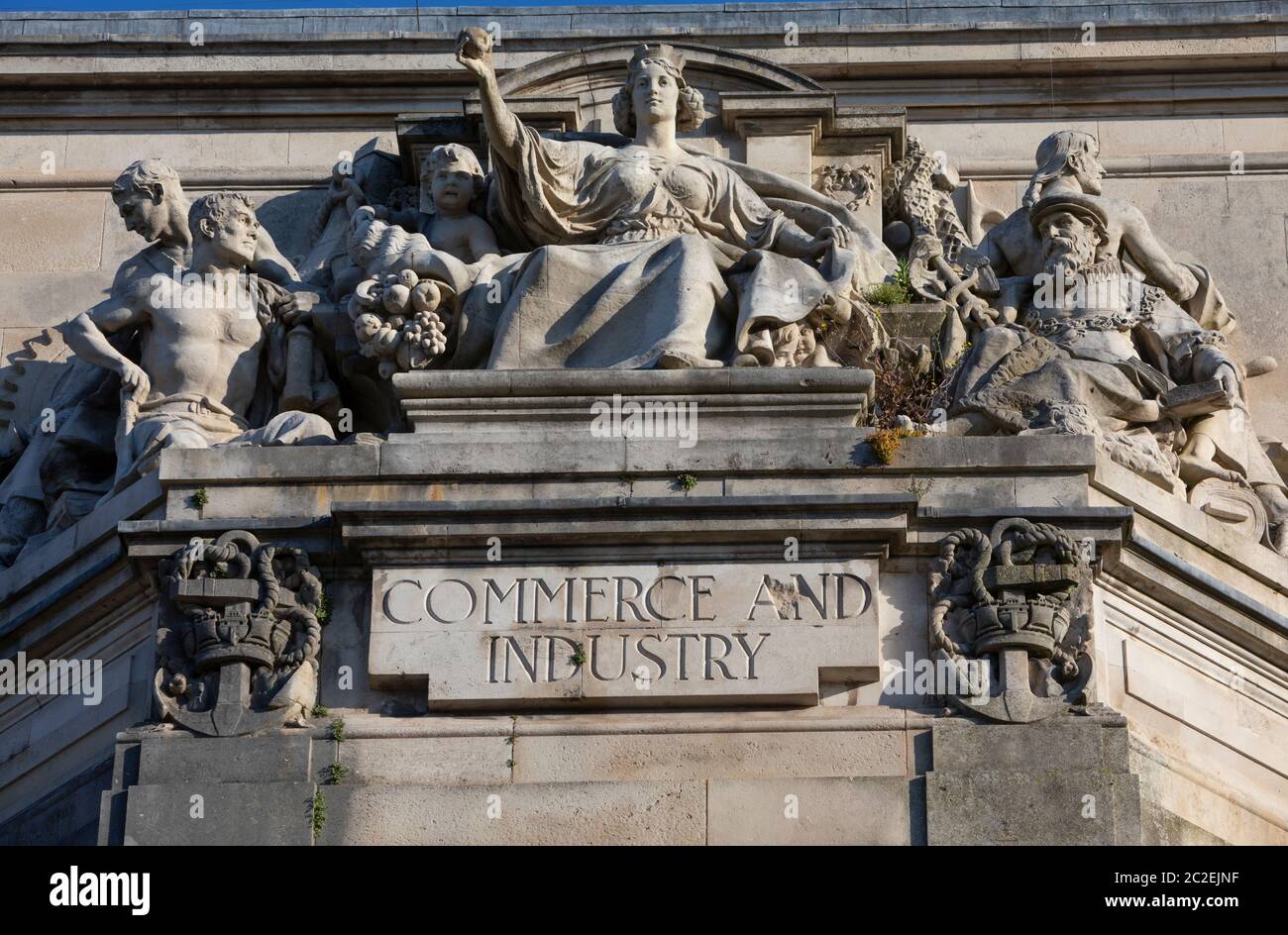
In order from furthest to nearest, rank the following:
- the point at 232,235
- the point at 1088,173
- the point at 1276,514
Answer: the point at 1088,173 < the point at 232,235 < the point at 1276,514

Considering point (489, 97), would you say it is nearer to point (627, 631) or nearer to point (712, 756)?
point (627, 631)

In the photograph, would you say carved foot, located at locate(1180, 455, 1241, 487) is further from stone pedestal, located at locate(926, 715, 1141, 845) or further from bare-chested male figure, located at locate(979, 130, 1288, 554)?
stone pedestal, located at locate(926, 715, 1141, 845)

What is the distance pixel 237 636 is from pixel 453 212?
417 cm

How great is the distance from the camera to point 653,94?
20.3m

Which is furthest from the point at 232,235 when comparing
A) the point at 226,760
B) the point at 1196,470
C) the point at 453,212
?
the point at 1196,470

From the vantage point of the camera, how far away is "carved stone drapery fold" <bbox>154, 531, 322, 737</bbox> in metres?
16.8

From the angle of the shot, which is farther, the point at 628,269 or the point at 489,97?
the point at 489,97

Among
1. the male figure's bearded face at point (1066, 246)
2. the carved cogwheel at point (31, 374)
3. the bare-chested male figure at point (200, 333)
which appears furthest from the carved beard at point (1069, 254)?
the carved cogwheel at point (31, 374)

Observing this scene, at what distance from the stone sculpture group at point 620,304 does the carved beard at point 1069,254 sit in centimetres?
2

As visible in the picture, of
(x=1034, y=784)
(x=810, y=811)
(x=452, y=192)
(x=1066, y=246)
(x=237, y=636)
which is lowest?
(x=810, y=811)

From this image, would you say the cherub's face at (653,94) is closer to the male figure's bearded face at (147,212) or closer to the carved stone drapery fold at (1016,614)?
the male figure's bearded face at (147,212)

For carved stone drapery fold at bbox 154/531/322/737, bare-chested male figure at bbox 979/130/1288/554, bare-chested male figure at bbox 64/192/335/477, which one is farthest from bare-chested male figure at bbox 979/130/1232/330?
carved stone drapery fold at bbox 154/531/322/737

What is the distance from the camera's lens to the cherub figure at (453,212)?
19.9 metres

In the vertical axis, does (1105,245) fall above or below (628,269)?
above
